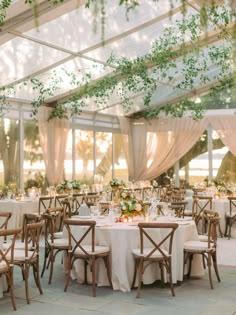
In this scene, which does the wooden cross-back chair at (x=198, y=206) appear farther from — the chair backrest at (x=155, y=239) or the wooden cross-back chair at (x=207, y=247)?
the chair backrest at (x=155, y=239)

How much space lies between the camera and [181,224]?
19.2 ft

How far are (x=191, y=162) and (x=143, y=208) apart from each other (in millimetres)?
9284

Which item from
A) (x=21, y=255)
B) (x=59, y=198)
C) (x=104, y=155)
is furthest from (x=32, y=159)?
(x=21, y=255)

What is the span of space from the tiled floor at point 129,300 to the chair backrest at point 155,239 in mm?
462

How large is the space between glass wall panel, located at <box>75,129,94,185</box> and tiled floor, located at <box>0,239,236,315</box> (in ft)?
24.6

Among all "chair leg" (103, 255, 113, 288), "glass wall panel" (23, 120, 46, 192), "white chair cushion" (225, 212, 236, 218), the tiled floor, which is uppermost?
"glass wall panel" (23, 120, 46, 192)

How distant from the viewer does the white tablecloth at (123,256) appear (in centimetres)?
537

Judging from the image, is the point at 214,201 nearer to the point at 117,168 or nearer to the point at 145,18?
the point at 145,18

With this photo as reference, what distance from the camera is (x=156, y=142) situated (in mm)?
15406

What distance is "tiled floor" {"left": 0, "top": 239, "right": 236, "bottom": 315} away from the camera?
460 centimetres

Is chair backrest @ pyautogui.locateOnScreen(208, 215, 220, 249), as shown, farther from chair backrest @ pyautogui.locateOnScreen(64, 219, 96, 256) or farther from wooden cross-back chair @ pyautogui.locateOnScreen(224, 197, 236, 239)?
wooden cross-back chair @ pyautogui.locateOnScreen(224, 197, 236, 239)

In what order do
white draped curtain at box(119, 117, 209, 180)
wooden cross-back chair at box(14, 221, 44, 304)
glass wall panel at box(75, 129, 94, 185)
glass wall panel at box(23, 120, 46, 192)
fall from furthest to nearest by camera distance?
white draped curtain at box(119, 117, 209, 180), glass wall panel at box(75, 129, 94, 185), glass wall panel at box(23, 120, 46, 192), wooden cross-back chair at box(14, 221, 44, 304)

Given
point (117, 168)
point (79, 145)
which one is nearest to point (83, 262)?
point (79, 145)

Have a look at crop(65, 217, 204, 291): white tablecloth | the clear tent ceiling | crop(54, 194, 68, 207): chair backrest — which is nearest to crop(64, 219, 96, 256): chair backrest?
crop(65, 217, 204, 291): white tablecloth
